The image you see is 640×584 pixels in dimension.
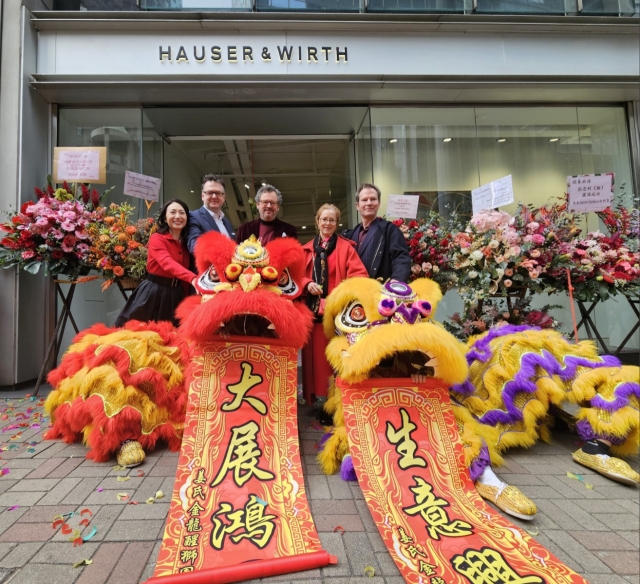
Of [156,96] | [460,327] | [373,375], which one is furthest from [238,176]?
[373,375]

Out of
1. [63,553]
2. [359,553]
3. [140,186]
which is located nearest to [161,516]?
[63,553]

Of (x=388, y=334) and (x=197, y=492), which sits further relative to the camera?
(x=388, y=334)

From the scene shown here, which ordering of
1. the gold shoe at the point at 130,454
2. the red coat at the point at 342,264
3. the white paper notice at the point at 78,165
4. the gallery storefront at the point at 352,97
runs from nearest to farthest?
1. the gold shoe at the point at 130,454
2. the red coat at the point at 342,264
3. the white paper notice at the point at 78,165
4. the gallery storefront at the point at 352,97

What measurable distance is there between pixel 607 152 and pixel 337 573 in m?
6.10

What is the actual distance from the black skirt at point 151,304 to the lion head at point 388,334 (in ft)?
Result: 4.26

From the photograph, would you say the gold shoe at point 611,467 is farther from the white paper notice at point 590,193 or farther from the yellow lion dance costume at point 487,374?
the white paper notice at point 590,193

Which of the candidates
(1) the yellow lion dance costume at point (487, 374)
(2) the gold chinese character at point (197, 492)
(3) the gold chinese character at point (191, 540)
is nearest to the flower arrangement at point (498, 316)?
(1) the yellow lion dance costume at point (487, 374)

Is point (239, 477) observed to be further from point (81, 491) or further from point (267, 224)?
point (267, 224)

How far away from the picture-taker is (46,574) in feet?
3.97

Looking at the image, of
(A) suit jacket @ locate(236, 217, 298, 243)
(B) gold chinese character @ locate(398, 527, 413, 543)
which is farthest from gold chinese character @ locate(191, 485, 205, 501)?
(A) suit jacket @ locate(236, 217, 298, 243)

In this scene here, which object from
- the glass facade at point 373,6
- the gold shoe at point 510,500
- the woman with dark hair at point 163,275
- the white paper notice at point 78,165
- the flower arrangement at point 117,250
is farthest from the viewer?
the glass facade at point 373,6

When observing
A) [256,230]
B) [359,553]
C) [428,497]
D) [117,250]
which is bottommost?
[359,553]

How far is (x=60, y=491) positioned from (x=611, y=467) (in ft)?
9.06

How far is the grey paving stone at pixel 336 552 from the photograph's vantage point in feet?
4.00
